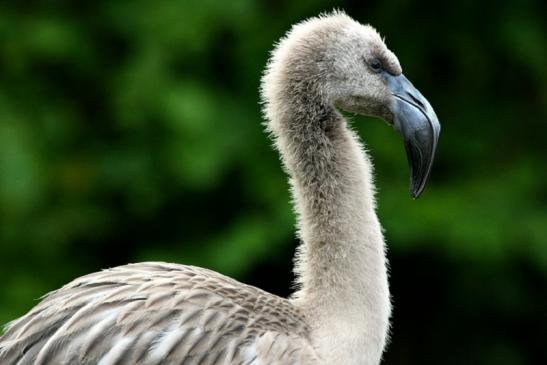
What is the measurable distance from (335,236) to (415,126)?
52 centimetres

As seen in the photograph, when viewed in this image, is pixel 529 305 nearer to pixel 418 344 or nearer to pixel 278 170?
pixel 418 344

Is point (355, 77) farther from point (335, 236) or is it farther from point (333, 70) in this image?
point (335, 236)

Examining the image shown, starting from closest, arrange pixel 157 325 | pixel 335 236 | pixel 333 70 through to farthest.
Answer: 1. pixel 157 325
2. pixel 335 236
3. pixel 333 70

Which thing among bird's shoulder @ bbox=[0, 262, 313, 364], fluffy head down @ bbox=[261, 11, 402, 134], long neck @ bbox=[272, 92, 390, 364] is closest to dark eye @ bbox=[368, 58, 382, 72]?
fluffy head down @ bbox=[261, 11, 402, 134]

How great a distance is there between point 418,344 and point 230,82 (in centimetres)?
233

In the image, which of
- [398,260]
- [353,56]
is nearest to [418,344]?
[398,260]

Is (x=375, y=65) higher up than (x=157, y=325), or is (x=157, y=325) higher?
(x=375, y=65)

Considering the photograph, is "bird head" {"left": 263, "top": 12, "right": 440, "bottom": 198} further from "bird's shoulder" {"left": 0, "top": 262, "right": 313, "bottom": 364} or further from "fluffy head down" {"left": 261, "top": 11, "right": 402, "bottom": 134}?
"bird's shoulder" {"left": 0, "top": 262, "right": 313, "bottom": 364}

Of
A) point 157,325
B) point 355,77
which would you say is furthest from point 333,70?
point 157,325

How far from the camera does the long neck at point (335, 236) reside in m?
4.54

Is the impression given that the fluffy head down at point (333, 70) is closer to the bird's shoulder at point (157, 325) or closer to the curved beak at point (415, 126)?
the curved beak at point (415, 126)

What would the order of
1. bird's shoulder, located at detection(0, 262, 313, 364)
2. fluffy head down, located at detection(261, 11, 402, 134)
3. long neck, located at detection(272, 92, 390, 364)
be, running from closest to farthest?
bird's shoulder, located at detection(0, 262, 313, 364) < long neck, located at detection(272, 92, 390, 364) < fluffy head down, located at detection(261, 11, 402, 134)

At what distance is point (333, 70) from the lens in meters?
4.82

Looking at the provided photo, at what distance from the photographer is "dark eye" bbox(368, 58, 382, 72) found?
15.9 ft
